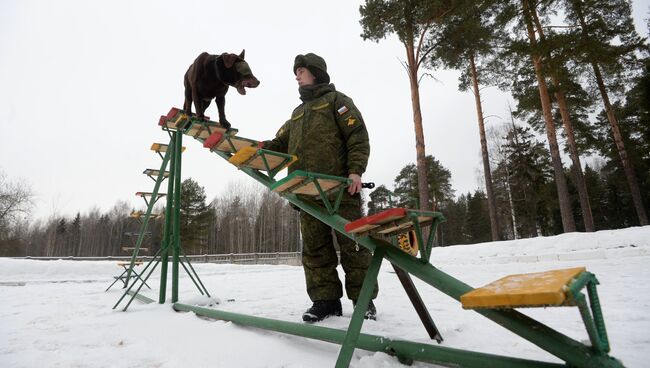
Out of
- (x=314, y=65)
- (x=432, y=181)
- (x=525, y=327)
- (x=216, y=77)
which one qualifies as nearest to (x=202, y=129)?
(x=216, y=77)

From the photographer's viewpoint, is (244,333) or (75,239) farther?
(75,239)

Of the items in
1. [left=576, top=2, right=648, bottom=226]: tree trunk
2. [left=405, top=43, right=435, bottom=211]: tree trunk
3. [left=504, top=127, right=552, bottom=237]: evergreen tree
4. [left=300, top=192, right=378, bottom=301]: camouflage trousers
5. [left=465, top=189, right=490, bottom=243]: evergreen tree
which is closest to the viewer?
[left=300, top=192, right=378, bottom=301]: camouflage trousers

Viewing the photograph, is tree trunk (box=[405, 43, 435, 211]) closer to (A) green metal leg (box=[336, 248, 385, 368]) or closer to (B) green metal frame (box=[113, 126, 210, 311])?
(B) green metal frame (box=[113, 126, 210, 311])

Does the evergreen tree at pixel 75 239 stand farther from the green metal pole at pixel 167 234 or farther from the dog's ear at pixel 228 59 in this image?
the dog's ear at pixel 228 59

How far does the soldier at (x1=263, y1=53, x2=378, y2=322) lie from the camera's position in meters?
2.40

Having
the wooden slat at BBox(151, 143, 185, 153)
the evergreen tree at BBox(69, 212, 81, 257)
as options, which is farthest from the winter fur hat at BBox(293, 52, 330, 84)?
the evergreen tree at BBox(69, 212, 81, 257)

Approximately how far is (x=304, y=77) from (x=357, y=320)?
2.10 m

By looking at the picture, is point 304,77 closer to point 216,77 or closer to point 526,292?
point 216,77

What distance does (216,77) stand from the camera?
3334 mm

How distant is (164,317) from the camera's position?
9.01 feet

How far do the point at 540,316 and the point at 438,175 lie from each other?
93.0 ft

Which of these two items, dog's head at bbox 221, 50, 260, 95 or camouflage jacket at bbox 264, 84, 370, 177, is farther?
dog's head at bbox 221, 50, 260, 95

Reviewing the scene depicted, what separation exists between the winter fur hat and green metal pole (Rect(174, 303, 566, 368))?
1965mm

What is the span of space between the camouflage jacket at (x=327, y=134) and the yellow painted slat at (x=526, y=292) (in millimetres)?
1458
